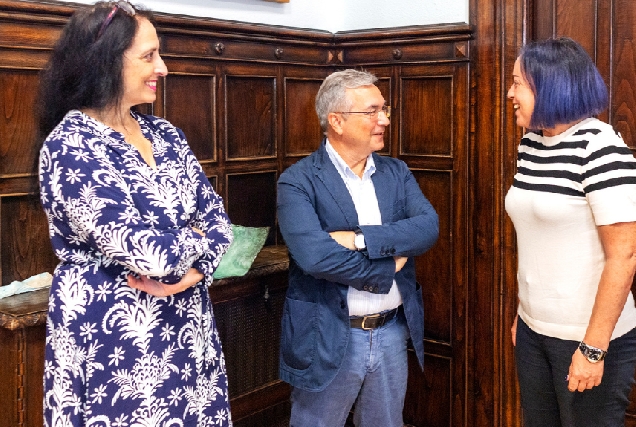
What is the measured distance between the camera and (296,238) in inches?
88.4

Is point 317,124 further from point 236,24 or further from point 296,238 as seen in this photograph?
point 296,238

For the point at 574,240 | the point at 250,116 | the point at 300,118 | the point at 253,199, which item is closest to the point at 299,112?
the point at 300,118

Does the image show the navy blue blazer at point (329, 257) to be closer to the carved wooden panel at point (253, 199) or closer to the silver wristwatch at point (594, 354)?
the silver wristwatch at point (594, 354)

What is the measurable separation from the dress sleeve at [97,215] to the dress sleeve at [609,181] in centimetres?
105

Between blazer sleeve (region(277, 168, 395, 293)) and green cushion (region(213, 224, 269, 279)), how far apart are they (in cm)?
58

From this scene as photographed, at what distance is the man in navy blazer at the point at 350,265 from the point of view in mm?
2242

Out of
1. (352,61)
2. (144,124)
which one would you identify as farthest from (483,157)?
(144,124)

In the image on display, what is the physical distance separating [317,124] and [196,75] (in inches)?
29.4

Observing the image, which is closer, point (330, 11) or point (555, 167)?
point (555, 167)

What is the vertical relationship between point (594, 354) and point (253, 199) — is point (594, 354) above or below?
below

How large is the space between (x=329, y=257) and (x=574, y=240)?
691 millimetres

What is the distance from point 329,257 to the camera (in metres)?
2.19

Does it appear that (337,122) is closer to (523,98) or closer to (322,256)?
(322,256)

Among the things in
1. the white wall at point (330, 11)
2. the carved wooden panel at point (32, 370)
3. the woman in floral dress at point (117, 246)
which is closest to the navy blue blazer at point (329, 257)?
the woman in floral dress at point (117, 246)
